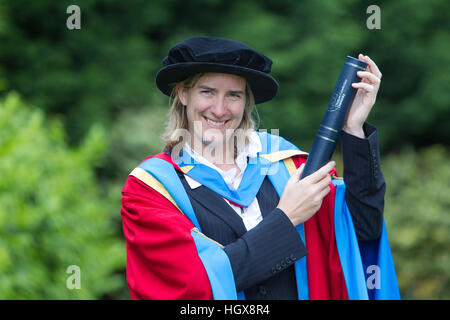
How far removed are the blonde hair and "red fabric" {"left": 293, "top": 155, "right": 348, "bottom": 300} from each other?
0.38 meters

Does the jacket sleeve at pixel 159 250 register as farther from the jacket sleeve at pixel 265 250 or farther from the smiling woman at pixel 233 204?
the jacket sleeve at pixel 265 250

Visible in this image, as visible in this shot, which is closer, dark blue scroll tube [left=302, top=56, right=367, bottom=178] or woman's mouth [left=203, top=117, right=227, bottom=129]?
dark blue scroll tube [left=302, top=56, right=367, bottom=178]

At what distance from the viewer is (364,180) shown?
1.82 m

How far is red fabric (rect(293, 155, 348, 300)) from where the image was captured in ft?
6.37

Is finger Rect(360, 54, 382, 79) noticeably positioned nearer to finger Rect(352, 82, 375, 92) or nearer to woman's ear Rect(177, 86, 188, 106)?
finger Rect(352, 82, 375, 92)

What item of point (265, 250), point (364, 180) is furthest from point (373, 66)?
point (265, 250)

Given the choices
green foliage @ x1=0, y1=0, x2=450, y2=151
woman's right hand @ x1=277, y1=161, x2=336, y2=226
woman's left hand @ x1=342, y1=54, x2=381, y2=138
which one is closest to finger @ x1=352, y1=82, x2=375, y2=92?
woman's left hand @ x1=342, y1=54, x2=381, y2=138

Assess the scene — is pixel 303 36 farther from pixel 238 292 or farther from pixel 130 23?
pixel 238 292

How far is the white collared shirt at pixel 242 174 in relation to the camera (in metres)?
1.93

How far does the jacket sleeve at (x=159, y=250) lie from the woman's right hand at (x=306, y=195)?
34 cm
